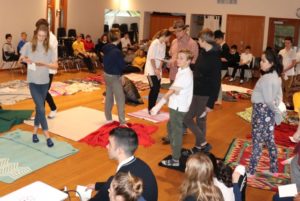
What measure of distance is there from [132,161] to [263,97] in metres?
1.98

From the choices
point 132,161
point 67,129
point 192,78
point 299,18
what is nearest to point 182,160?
point 192,78

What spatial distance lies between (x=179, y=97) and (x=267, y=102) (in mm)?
928

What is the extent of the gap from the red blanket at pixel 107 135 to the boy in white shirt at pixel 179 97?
0.87 meters

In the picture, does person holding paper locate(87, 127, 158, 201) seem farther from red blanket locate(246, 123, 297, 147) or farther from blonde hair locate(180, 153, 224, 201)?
red blanket locate(246, 123, 297, 147)

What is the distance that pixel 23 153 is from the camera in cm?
448

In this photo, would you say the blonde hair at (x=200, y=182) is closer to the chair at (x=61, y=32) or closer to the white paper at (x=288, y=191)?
the white paper at (x=288, y=191)

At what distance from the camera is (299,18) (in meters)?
10.8

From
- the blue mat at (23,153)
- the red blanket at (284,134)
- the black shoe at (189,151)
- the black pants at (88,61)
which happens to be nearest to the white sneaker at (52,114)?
the blue mat at (23,153)

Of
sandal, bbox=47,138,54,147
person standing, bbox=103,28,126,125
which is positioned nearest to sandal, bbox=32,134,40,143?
sandal, bbox=47,138,54,147

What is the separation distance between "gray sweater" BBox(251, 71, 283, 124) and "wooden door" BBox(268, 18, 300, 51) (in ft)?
25.8

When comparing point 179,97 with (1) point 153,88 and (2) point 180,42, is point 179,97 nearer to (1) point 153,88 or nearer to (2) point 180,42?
(2) point 180,42

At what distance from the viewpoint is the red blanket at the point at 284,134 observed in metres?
5.62

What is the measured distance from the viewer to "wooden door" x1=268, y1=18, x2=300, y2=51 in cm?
1094

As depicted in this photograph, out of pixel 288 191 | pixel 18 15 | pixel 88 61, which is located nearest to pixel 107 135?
pixel 288 191
